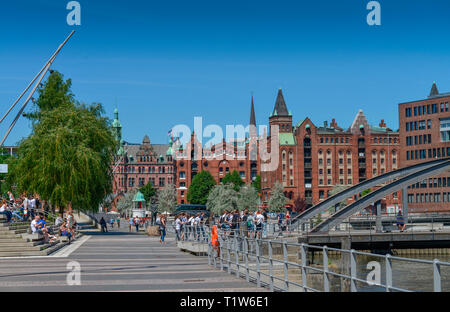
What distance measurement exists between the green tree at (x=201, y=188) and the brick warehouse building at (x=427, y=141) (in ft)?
190

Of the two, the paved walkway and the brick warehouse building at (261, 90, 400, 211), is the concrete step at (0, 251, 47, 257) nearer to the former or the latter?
the paved walkway

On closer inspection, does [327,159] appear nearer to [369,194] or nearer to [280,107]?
[280,107]

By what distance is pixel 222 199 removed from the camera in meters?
140

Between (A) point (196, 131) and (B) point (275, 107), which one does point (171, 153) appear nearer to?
(A) point (196, 131)

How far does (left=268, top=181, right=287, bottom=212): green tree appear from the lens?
136750 mm

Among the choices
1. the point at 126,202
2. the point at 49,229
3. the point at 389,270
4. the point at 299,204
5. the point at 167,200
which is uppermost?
the point at 167,200

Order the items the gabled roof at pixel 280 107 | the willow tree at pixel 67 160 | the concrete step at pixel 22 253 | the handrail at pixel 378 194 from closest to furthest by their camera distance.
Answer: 1. the concrete step at pixel 22 253
2. the willow tree at pixel 67 160
3. the handrail at pixel 378 194
4. the gabled roof at pixel 280 107

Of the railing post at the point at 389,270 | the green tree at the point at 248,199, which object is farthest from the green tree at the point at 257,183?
the railing post at the point at 389,270

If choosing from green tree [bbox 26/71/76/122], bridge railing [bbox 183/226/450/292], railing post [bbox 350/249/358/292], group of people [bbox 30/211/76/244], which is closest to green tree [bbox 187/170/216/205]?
green tree [bbox 26/71/76/122]

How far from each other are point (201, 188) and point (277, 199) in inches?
1141

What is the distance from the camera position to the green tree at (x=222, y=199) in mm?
137750

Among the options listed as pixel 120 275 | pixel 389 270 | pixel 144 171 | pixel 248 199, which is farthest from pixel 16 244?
pixel 144 171

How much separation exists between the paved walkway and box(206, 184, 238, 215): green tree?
109858 millimetres

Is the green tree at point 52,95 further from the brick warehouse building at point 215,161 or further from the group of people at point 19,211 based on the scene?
the brick warehouse building at point 215,161
